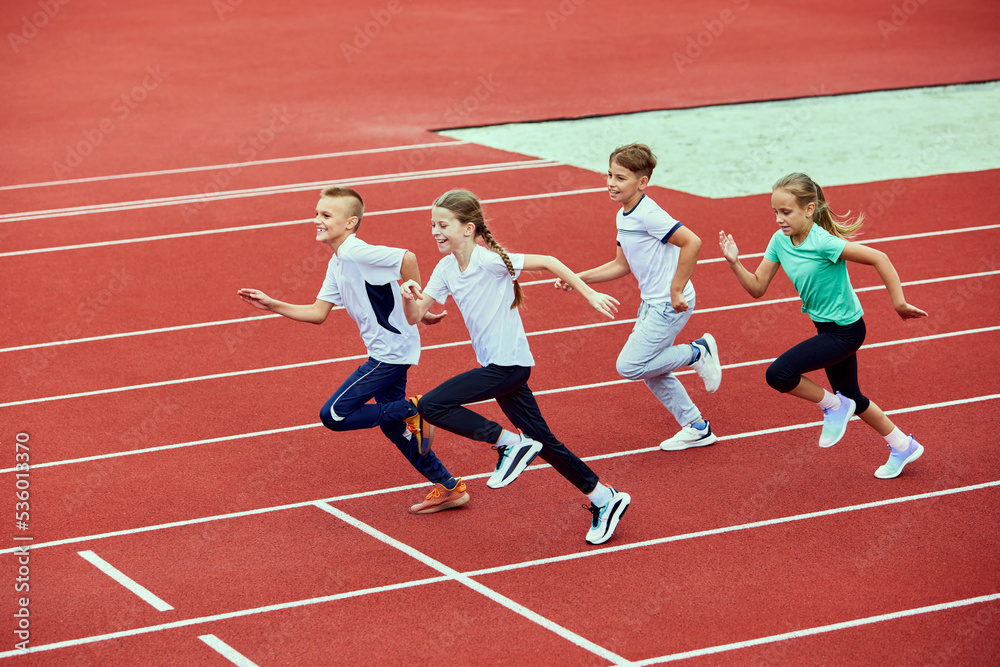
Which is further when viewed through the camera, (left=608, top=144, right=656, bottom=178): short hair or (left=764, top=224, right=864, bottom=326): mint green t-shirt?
(left=608, top=144, right=656, bottom=178): short hair

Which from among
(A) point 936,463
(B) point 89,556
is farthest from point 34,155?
(A) point 936,463

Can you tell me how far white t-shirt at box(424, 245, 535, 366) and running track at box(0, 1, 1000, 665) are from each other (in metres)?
0.98

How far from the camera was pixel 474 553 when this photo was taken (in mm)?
5230

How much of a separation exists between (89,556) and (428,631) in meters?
1.88

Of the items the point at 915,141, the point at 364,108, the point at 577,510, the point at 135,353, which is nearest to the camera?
the point at 577,510

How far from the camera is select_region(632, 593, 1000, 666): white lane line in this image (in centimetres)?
436

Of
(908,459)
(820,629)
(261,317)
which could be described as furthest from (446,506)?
(261,317)

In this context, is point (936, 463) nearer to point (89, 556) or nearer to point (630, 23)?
point (89, 556)

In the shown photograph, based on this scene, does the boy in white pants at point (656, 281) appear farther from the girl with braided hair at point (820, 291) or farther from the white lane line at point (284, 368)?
the white lane line at point (284, 368)

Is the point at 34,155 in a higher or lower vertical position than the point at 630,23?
lower

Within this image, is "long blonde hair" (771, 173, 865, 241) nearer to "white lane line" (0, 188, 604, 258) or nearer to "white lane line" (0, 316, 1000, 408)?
"white lane line" (0, 316, 1000, 408)

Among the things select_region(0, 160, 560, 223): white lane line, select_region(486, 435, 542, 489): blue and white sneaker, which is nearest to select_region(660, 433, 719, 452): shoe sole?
select_region(486, 435, 542, 489): blue and white sneaker

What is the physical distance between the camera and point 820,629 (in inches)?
177

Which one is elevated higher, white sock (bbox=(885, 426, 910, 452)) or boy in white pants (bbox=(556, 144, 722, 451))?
boy in white pants (bbox=(556, 144, 722, 451))
